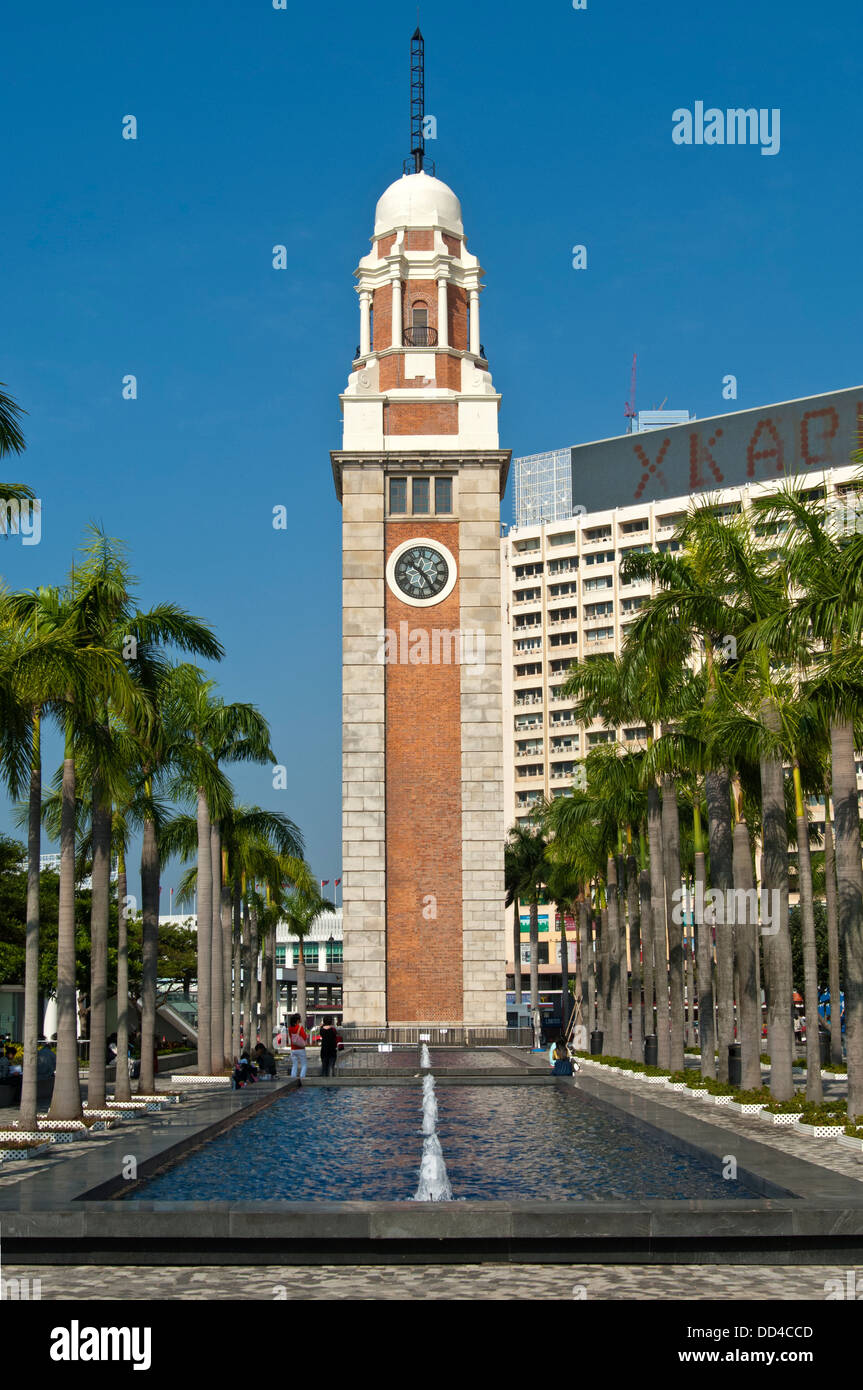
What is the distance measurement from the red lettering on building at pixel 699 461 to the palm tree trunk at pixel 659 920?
224 feet

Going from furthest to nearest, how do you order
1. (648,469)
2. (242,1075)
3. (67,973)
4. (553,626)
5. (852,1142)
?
(553,626), (648,469), (242,1075), (67,973), (852,1142)

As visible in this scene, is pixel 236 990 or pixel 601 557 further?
pixel 601 557

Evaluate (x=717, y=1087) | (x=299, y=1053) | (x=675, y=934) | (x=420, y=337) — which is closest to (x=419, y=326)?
(x=420, y=337)

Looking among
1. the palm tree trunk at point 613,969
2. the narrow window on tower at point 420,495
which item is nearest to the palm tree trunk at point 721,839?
the palm tree trunk at point 613,969

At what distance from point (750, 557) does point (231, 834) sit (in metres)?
21.6

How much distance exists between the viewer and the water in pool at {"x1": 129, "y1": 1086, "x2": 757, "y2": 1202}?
16.9 meters

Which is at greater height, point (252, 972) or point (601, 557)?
point (601, 557)

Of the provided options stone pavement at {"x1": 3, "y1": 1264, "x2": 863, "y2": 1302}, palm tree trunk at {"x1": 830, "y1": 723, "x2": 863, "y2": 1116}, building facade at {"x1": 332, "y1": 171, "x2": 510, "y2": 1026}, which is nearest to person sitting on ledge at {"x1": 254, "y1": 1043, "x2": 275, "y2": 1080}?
palm tree trunk at {"x1": 830, "y1": 723, "x2": 863, "y2": 1116}

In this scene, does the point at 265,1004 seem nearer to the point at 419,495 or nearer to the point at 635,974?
the point at 635,974

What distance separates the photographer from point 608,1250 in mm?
13070

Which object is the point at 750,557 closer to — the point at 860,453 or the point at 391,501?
the point at 860,453

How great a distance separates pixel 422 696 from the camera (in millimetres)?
56844

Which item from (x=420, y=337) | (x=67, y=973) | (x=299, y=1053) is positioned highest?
(x=420, y=337)

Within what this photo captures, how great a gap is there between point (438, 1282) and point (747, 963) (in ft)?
64.0
